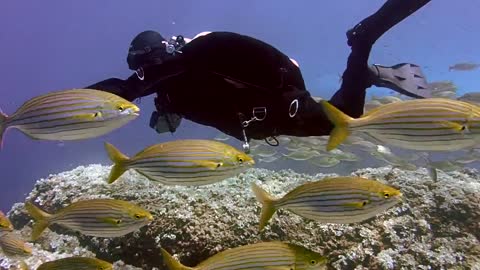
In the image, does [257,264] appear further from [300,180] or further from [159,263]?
[300,180]

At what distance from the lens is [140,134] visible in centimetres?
6394

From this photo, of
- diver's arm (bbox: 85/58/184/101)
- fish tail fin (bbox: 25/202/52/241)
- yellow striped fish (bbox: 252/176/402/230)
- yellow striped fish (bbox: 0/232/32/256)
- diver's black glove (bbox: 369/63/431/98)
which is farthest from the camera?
diver's black glove (bbox: 369/63/431/98)

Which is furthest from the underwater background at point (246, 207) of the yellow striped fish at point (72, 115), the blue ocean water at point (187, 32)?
the blue ocean water at point (187, 32)

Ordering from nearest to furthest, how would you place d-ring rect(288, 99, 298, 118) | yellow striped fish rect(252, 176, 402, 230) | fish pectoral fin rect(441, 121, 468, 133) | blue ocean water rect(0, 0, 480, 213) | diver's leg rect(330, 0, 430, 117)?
fish pectoral fin rect(441, 121, 468, 133)
yellow striped fish rect(252, 176, 402, 230)
d-ring rect(288, 99, 298, 118)
diver's leg rect(330, 0, 430, 117)
blue ocean water rect(0, 0, 480, 213)

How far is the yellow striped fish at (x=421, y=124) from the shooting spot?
8.01 feet

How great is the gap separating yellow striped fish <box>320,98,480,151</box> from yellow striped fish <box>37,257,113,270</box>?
5.96 ft

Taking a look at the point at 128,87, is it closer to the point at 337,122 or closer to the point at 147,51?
the point at 147,51

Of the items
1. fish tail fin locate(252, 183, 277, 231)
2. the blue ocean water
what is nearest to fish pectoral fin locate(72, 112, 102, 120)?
fish tail fin locate(252, 183, 277, 231)

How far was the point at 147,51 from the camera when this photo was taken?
176 inches

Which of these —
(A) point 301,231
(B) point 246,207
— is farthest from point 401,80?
(B) point 246,207

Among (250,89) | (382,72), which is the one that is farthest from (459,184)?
(250,89)

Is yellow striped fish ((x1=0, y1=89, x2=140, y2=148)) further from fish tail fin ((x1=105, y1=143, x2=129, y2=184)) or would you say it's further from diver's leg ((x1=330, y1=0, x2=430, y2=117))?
diver's leg ((x1=330, y1=0, x2=430, y2=117))

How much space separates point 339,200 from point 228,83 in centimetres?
208

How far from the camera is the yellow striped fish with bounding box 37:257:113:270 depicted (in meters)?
2.73
